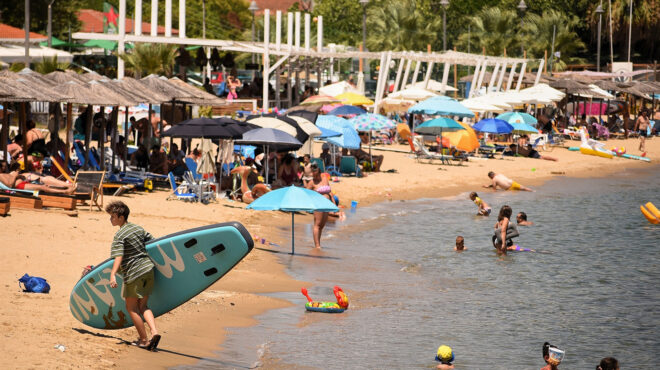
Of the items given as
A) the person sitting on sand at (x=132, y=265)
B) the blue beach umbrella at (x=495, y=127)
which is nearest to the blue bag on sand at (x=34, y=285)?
the person sitting on sand at (x=132, y=265)

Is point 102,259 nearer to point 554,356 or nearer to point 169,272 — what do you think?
point 169,272

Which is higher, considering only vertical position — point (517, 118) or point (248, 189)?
point (517, 118)

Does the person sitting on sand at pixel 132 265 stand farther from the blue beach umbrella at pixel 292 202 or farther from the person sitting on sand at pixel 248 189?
the person sitting on sand at pixel 248 189

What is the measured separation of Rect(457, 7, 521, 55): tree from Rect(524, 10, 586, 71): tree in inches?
36.4

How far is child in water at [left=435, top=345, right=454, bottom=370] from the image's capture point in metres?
10.7

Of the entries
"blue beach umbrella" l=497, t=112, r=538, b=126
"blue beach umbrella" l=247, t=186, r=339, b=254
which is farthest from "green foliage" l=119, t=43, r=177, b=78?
"blue beach umbrella" l=247, t=186, r=339, b=254

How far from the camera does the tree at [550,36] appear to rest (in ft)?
206

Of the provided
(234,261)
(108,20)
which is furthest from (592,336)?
(108,20)

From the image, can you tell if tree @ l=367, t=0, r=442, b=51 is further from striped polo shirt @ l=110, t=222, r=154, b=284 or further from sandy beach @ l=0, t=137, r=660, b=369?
striped polo shirt @ l=110, t=222, r=154, b=284

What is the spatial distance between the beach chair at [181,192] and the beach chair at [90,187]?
88.9 inches

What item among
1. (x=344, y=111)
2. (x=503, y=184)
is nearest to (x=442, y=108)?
(x=344, y=111)

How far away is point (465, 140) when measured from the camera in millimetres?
32594

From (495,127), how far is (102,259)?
2091 cm

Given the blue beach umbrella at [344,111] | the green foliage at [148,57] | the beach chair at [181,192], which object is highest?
the green foliage at [148,57]
